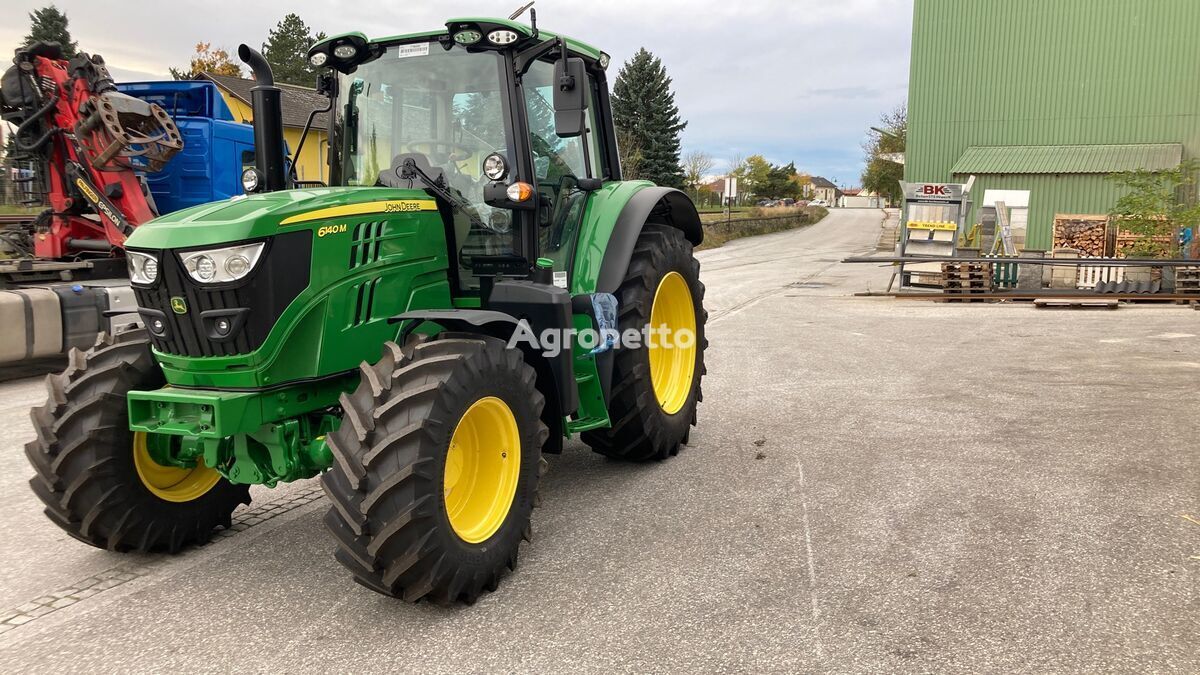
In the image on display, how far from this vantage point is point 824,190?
160250mm

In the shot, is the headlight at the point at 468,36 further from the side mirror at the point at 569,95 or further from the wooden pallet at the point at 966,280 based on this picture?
the wooden pallet at the point at 966,280

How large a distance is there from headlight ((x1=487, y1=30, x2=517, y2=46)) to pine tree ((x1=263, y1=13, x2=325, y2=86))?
206 ft

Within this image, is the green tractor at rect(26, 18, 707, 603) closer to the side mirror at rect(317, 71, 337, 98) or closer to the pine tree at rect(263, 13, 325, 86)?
the side mirror at rect(317, 71, 337, 98)

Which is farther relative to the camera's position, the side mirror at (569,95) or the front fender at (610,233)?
the front fender at (610,233)

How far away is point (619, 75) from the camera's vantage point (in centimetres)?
5116

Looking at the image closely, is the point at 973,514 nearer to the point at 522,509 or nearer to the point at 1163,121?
the point at 522,509

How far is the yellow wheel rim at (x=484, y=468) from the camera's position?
146 inches

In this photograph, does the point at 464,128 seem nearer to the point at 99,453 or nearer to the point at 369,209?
the point at 369,209

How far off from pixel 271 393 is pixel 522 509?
1173 mm

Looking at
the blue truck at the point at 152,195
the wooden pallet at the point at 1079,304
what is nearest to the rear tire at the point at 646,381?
the blue truck at the point at 152,195

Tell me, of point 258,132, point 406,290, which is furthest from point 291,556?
point 258,132

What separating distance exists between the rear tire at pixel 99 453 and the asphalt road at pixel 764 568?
0.25 m

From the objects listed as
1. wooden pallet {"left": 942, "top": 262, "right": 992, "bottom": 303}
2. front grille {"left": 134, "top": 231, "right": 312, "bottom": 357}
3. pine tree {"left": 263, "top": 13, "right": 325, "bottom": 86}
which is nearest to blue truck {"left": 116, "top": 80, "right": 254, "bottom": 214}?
front grille {"left": 134, "top": 231, "right": 312, "bottom": 357}

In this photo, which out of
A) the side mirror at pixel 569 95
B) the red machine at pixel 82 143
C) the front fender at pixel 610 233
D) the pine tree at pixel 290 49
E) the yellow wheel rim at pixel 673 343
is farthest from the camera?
the pine tree at pixel 290 49
